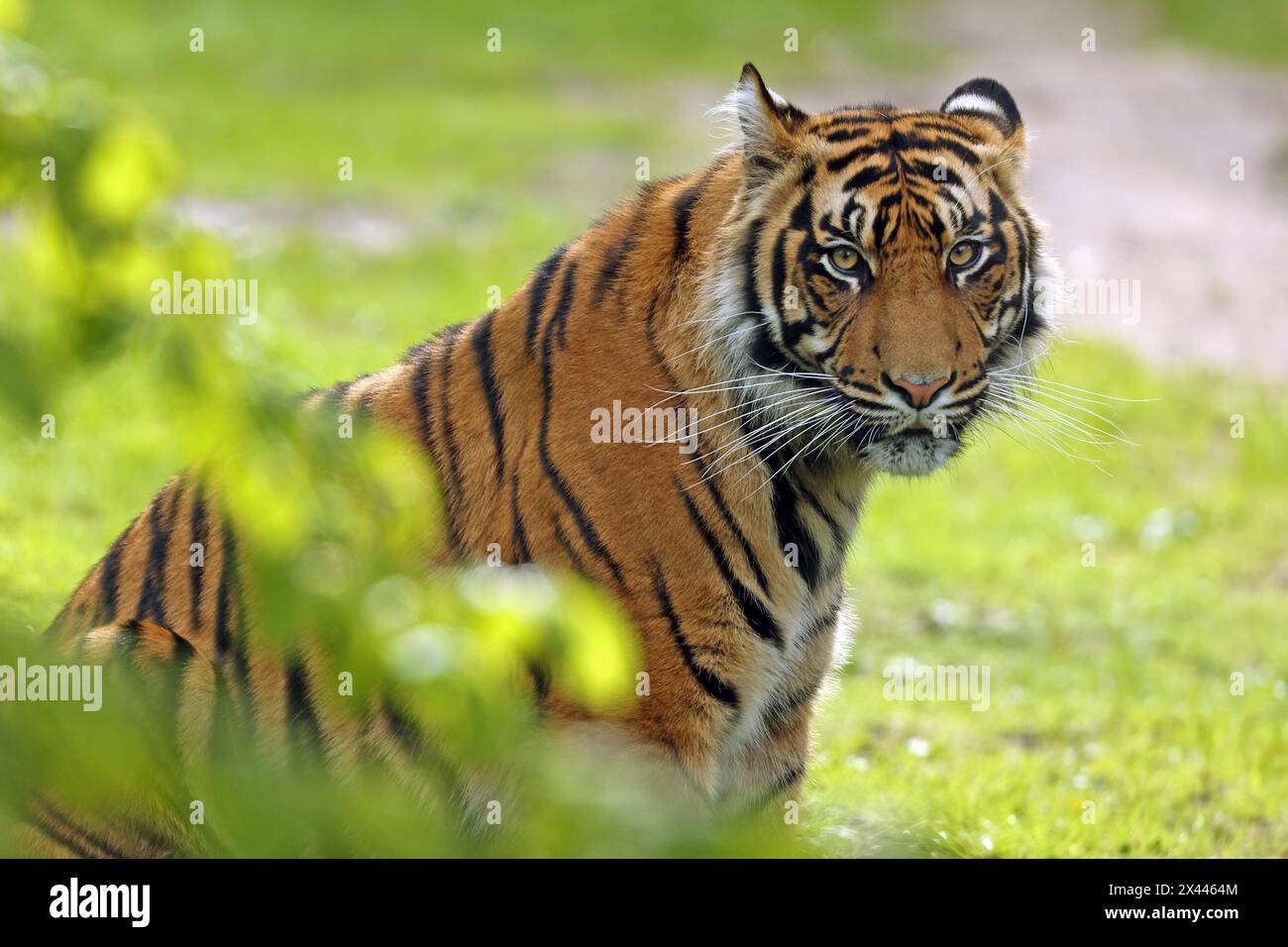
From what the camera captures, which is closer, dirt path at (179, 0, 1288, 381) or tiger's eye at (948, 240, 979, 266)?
tiger's eye at (948, 240, 979, 266)

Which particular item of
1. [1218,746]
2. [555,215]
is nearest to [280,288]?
[555,215]

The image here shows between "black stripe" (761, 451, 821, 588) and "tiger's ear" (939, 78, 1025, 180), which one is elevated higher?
"tiger's ear" (939, 78, 1025, 180)

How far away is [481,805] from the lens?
338 cm

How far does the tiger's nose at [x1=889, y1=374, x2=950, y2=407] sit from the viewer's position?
351 cm

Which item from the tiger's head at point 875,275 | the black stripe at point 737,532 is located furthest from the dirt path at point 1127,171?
the black stripe at point 737,532

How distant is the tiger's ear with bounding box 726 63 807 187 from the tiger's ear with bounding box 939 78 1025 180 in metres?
0.49

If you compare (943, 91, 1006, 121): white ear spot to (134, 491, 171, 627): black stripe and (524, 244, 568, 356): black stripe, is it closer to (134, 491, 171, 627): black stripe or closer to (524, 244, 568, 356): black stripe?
(524, 244, 568, 356): black stripe

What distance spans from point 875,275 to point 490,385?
0.93 m
